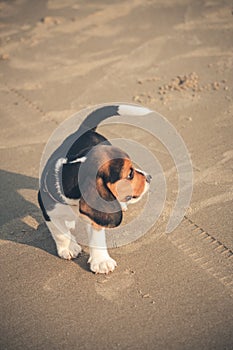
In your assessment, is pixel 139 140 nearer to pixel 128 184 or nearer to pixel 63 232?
pixel 63 232

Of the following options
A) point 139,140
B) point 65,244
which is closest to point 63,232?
point 65,244

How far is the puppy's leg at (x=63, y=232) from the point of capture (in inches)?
174

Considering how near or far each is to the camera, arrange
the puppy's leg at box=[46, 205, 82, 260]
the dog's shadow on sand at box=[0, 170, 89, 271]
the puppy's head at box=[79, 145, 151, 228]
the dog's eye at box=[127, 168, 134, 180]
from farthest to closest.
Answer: the dog's shadow on sand at box=[0, 170, 89, 271]
the puppy's leg at box=[46, 205, 82, 260]
the dog's eye at box=[127, 168, 134, 180]
the puppy's head at box=[79, 145, 151, 228]

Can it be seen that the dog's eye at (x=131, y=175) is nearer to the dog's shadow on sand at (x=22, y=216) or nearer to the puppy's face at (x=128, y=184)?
the puppy's face at (x=128, y=184)

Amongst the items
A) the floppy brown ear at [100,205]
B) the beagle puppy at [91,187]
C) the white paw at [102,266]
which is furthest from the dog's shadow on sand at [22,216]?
the floppy brown ear at [100,205]

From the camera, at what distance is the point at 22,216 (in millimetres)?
5363

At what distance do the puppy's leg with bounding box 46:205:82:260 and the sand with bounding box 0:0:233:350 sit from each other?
0.09m

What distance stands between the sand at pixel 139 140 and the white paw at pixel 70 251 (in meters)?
0.06

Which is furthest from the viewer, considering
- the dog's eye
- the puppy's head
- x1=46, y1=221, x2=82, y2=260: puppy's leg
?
x1=46, y1=221, x2=82, y2=260: puppy's leg

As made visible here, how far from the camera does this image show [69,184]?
416cm

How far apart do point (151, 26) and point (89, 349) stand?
671 centimetres

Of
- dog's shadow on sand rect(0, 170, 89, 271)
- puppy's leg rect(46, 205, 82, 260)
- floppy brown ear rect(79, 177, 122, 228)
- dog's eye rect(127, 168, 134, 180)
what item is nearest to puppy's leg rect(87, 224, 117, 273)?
dog's shadow on sand rect(0, 170, 89, 271)

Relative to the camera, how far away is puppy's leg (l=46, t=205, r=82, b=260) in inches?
174

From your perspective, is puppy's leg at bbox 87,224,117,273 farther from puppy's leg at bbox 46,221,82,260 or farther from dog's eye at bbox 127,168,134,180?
dog's eye at bbox 127,168,134,180
